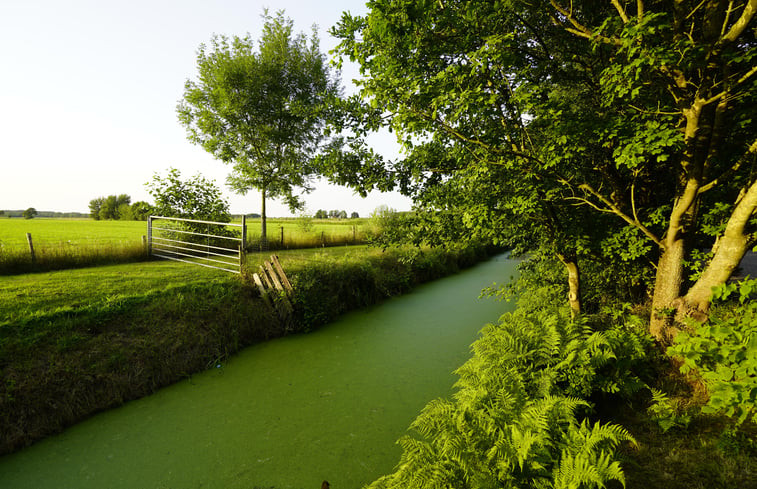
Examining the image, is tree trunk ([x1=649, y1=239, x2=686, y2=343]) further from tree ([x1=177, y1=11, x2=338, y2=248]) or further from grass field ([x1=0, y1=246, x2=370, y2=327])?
tree ([x1=177, y1=11, x2=338, y2=248])

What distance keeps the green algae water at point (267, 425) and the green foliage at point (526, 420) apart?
740 mm

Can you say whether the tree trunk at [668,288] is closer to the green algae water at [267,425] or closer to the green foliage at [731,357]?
the green foliage at [731,357]

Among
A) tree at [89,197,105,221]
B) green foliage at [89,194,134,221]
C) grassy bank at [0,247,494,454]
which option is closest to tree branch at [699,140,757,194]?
grassy bank at [0,247,494,454]

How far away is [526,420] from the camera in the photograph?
7.93 feet

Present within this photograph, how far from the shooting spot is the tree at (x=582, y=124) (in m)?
3.12

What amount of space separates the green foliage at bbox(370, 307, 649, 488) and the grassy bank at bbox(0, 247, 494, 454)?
2.66 m

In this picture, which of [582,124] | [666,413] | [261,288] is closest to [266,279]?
[261,288]

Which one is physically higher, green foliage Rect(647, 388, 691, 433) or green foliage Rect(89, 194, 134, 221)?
green foliage Rect(89, 194, 134, 221)

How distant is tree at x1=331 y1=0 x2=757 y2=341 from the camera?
3.12 m

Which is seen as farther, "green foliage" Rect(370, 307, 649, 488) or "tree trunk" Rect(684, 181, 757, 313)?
"tree trunk" Rect(684, 181, 757, 313)

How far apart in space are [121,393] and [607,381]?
5.75 metres

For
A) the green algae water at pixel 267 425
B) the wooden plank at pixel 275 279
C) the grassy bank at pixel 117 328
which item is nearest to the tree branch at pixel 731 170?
the green algae water at pixel 267 425

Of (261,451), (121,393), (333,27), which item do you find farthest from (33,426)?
(333,27)

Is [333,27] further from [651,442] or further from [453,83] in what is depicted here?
[651,442]
